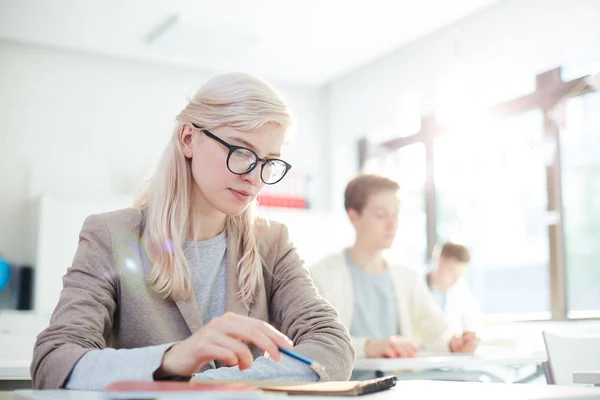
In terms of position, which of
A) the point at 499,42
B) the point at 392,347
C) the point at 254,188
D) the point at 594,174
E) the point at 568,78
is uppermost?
the point at 499,42

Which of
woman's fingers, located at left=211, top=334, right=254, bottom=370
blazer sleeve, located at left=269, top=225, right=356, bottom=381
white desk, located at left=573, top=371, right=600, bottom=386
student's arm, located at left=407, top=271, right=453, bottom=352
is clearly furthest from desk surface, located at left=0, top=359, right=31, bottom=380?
student's arm, located at left=407, top=271, right=453, bottom=352

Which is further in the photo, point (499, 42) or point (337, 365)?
point (499, 42)

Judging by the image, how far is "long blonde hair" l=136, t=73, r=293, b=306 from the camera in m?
1.46

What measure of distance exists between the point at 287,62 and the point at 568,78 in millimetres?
2498

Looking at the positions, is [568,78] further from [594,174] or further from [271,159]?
[271,159]

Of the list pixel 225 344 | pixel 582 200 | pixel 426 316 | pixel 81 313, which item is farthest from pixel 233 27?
pixel 225 344

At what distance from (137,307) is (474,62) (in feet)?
14.5

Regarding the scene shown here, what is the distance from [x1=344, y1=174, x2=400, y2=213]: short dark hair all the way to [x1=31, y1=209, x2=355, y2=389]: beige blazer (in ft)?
5.92

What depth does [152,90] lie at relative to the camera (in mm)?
6348

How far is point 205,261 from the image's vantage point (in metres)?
1.59

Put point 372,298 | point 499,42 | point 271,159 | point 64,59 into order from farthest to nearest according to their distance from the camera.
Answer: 1. point 64,59
2. point 499,42
3. point 372,298
4. point 271,159

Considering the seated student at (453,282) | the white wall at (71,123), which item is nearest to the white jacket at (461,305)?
the seated student at (453,282)

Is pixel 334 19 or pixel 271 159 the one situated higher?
pixel 334 19

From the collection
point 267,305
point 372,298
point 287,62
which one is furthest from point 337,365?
point 287,62
